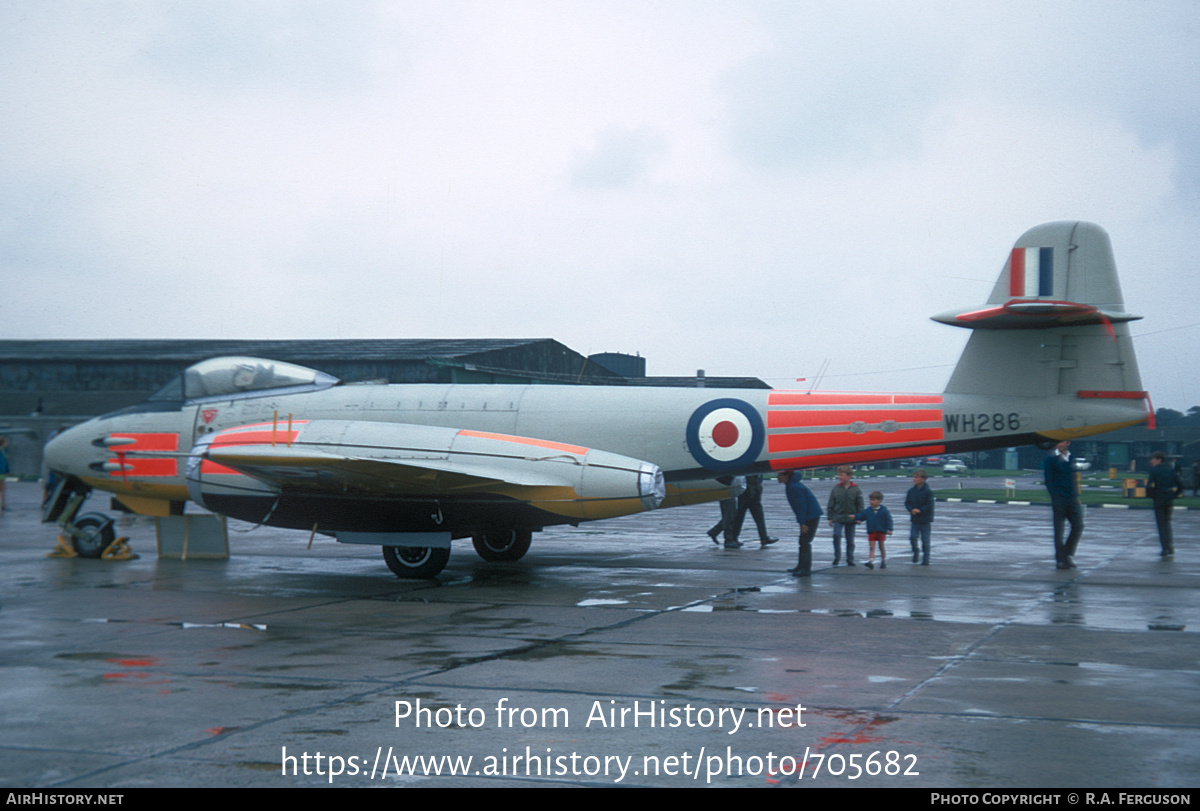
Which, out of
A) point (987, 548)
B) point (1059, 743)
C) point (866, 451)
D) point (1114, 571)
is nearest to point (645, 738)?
point (1059, 743)

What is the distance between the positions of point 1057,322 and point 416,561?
9378 millimetres

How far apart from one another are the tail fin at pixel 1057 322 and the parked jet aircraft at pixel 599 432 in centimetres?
2

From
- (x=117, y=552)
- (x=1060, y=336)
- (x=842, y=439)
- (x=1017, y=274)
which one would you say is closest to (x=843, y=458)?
(x=842, y=439)

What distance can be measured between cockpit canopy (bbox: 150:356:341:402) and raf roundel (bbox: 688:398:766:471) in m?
6.12

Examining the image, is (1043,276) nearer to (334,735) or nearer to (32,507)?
(334,735)

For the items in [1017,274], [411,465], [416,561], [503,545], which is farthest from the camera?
[503,545]

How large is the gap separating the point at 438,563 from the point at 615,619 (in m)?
4.09

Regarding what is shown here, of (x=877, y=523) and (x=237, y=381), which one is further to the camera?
(x=237, y=381)

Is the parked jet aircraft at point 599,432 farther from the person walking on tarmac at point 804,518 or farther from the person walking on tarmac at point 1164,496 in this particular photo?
the person walking on tarmac at point 1164,496

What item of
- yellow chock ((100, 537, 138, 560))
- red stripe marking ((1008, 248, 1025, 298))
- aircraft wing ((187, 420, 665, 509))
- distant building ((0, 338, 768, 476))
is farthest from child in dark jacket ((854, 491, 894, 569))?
distant building ((0, 338, 768, 476))

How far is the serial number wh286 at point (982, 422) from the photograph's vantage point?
13.6 meters

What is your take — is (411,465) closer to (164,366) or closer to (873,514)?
(873,514)

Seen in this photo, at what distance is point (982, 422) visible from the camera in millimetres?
13711

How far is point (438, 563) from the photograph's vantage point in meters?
13.9
